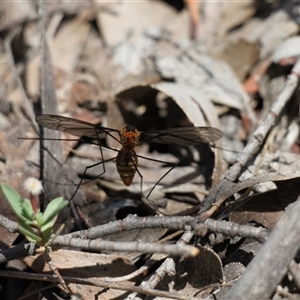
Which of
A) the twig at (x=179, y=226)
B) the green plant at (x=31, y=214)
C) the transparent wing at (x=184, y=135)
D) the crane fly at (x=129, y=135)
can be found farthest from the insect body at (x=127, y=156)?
the green plant at (x=31, y=214)

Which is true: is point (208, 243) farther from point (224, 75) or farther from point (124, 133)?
point (224, 75)

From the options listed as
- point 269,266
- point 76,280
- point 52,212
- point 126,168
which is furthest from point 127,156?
point 269,266

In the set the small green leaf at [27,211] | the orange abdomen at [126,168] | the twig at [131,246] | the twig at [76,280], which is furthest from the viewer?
the orange abdomen at [126,168]

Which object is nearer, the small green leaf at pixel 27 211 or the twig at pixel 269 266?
the twig at pixel 269 266

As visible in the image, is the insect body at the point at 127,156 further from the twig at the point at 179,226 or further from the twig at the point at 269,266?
the twig at the point at 269,266

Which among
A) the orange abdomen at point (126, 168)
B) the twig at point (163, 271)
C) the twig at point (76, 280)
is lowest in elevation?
the twig at point (76, 280)

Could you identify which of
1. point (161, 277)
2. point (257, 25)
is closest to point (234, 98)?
point (257, 25)

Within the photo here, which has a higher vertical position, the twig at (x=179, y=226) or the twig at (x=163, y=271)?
the twig at (x=179, y=226)
